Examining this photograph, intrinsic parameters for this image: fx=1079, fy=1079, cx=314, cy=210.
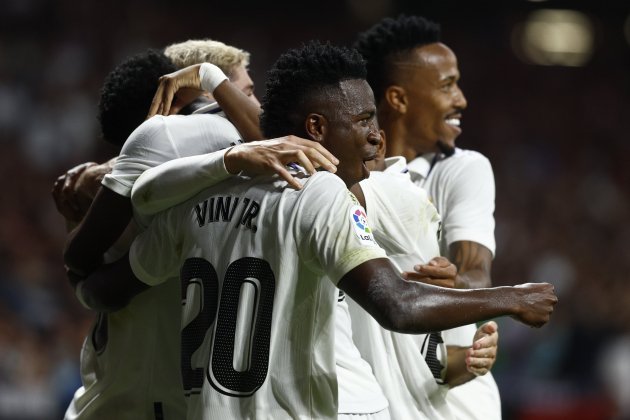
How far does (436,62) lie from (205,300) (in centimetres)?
184

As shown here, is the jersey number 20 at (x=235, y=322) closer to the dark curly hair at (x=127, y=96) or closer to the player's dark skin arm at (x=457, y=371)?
the dark curly hair at (x=127, y=96)

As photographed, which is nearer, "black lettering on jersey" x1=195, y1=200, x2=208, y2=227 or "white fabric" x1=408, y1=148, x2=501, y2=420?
"black lettering on jersey" x1=195, y1=200, x2=208, y2=227

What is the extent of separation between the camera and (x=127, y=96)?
3.61m

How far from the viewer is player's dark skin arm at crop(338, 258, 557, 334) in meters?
2.56

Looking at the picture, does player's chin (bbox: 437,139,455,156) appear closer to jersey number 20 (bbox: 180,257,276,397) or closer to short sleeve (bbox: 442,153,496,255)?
short sleeve (bbox: 442,153,496,255)

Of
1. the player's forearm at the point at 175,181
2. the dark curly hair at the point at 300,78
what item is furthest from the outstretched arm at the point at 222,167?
the dark curly hair at the point at 300,78

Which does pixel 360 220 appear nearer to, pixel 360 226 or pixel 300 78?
pixel 360 226

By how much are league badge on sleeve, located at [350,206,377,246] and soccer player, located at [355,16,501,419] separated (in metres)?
1.45

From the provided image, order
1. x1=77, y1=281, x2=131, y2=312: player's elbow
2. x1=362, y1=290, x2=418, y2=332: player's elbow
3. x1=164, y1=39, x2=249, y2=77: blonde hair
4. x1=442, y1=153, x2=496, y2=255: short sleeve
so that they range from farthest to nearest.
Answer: x1=442, y1=153, x2=496, y2=255: short sleeve
x1=164, y1=39, x2=249, y2=77: blonde hair
x1=77, y1=281, x2=131, y2=312: player's elbow
x1=362, y1=290, x2=418, y2=332: player's elbow

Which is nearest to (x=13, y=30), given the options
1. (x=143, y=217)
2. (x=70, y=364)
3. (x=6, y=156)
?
(x=6, y=156)

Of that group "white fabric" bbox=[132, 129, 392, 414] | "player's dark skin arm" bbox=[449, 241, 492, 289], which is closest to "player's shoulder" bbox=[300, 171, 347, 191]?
"white fabric" bbox=[132, 129, 392, 414]

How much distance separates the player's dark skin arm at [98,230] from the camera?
3182 millimetres

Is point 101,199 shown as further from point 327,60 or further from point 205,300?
point 327,60

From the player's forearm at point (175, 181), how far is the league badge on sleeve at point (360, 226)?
0.38 metres
